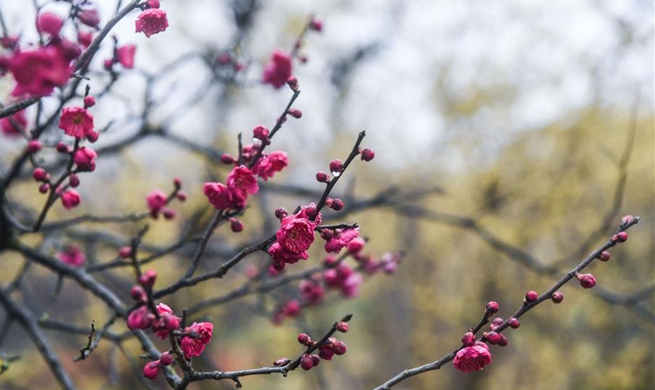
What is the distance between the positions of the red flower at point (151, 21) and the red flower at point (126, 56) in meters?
0.85

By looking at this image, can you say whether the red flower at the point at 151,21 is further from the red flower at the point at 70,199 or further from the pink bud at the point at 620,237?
the pink bud at the point at 620,237

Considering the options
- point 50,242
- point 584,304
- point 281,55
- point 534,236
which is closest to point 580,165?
point 534,236

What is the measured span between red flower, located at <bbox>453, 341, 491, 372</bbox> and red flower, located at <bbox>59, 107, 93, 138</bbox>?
1.01m

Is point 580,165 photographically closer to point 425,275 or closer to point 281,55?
point 425,275

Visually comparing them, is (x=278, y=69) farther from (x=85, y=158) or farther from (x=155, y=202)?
(x=85, y=158)

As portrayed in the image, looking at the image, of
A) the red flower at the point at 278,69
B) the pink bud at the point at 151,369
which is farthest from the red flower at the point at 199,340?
the red flower at the point at 278,69

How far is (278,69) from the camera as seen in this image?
90.7 inches

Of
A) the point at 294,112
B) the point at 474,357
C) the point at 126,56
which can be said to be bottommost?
the point at 474,357

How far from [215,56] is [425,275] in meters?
8.24

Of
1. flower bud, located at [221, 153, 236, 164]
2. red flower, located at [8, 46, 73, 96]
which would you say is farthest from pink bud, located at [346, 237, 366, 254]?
red flower, located at [8, 46, 73, 96]

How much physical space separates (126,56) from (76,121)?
743 mm

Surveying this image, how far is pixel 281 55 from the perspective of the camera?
229cm

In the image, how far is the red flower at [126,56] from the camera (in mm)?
1955

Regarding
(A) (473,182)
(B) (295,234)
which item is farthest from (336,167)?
(A) (473,182)
